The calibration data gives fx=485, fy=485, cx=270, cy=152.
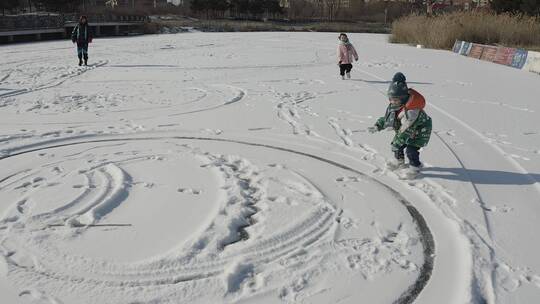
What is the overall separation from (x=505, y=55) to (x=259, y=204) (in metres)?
17.9

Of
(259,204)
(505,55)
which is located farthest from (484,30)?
(259,204)

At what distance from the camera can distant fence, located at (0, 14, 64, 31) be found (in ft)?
98.1

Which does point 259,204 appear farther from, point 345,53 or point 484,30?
point 484,30

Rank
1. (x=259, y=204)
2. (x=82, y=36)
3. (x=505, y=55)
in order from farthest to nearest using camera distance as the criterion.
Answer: (x=505, y=55)
(x=82, y=36)
(x=259, y=204)

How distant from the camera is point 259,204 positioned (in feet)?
16.7

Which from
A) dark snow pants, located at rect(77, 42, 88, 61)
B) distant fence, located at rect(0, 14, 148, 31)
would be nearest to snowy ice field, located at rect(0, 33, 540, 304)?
dark snow pants, located at rect(77, 42, 88, 61)

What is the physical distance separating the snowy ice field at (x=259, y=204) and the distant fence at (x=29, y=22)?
22707 millimetres

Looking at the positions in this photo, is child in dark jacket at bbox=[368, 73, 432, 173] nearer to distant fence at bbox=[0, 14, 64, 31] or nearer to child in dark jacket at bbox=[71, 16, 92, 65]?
child in dark jacket at bbox=[71, 16, 92, 65]

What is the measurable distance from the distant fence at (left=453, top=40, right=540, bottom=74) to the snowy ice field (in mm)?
7664

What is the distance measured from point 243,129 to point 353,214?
371 cm

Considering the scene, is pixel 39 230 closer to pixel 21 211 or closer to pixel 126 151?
pixel 21 211

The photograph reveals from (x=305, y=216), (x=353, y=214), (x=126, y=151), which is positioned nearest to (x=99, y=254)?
(x=305, y=216)

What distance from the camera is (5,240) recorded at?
4223 millimetres

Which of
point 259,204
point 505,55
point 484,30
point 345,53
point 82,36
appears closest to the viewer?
point 259,204
